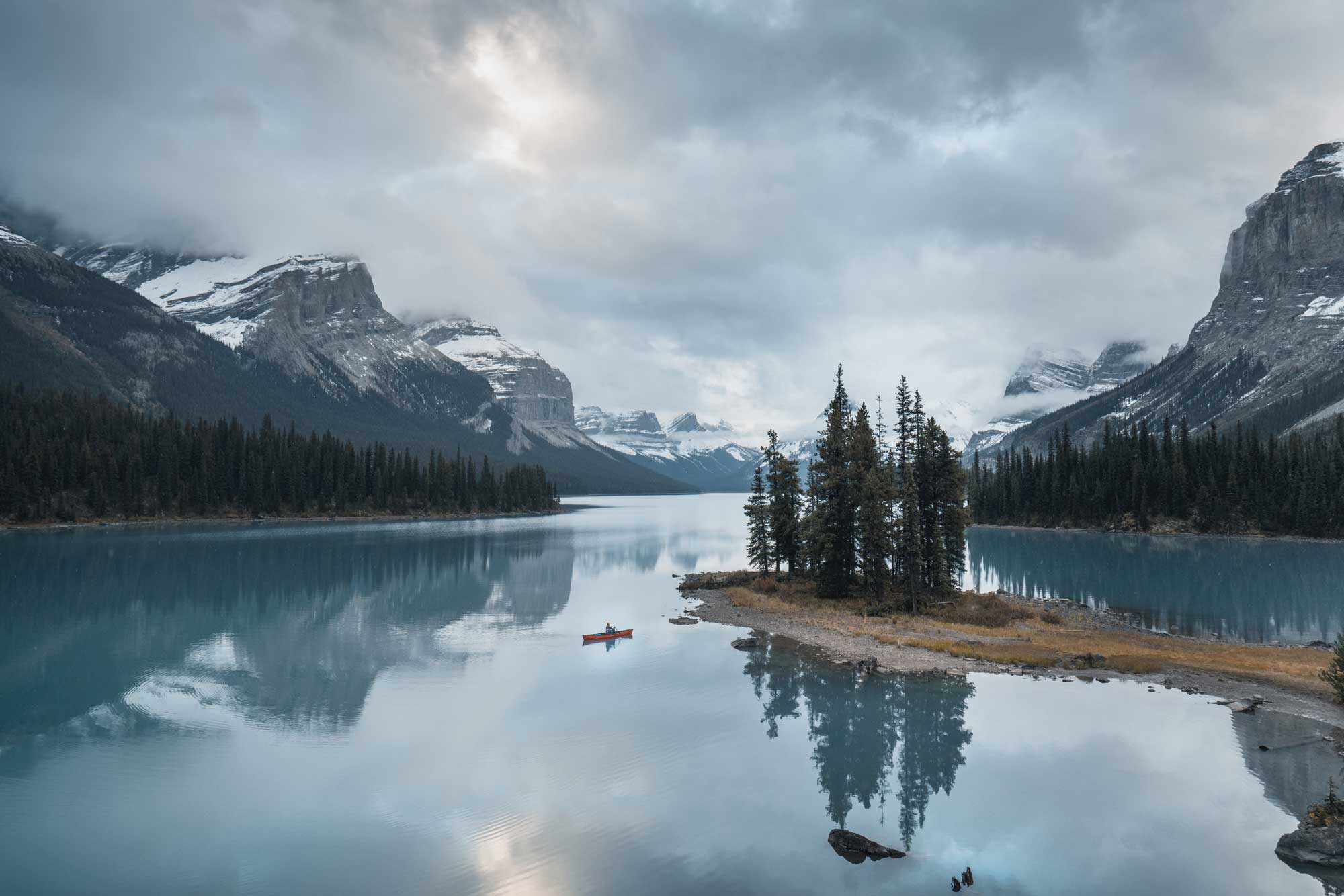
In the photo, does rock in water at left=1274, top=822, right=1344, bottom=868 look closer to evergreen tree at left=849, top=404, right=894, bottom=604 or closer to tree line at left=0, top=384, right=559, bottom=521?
evergreen tree at left=849, top=404, right=894, bottom=604

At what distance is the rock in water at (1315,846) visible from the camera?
1650 cm

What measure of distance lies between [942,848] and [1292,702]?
68.8 ft

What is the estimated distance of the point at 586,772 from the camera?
23.3 metres

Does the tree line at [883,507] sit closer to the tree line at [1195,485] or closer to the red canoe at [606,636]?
the red canoe at [606,636]

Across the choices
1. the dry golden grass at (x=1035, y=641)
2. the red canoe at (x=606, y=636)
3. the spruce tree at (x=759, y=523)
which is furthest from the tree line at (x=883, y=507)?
the red canoe at (x=606, y=636)

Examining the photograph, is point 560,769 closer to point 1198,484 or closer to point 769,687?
point 769,687

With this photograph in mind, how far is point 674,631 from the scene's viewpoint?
48.1m

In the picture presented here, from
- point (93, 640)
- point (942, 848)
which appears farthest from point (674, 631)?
point (93, 640)

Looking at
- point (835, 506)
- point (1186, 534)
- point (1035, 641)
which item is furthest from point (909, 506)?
point (1186, 534)

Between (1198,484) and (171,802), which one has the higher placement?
(1198,484)

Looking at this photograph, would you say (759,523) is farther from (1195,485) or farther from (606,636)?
(1195,485)

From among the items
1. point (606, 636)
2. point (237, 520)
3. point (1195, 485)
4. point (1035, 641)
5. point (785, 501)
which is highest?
point (1195, 485)

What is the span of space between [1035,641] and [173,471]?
145 metres

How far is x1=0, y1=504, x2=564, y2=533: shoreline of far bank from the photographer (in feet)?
367
